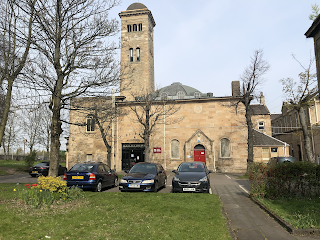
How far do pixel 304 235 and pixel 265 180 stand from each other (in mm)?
4378

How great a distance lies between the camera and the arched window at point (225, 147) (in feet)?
96.7

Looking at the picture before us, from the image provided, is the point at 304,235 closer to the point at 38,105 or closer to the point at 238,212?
the point at 238,212

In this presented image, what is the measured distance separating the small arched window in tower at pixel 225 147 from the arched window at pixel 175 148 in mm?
5264

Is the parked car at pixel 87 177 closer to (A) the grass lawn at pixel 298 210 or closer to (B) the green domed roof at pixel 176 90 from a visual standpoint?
(A) the grass lawn at pixel 298 210

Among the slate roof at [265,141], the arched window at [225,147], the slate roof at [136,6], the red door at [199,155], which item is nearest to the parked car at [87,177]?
the red door at [199,155]

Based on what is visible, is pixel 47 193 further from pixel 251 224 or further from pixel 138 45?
pixel 138 45

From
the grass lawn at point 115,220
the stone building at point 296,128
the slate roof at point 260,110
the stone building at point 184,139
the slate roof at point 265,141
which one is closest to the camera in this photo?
the grass lawn at point 115,220

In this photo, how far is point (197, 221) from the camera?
21.7 ft

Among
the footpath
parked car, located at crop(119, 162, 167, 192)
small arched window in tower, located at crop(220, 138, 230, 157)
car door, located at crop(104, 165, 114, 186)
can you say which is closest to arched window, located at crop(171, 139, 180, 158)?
small arched window in tower, located at crop(220, 138, 230, 157)

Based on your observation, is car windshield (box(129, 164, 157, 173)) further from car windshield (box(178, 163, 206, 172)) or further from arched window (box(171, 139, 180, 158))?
arched window (box(171, 139, 180, 158))

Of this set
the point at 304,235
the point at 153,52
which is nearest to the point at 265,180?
→ the point at 304,235

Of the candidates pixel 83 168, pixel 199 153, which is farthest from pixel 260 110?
pixel 83 168

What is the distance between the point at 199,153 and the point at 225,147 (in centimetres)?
321

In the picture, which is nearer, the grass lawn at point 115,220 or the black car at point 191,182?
the grass lawn at point 115,220
